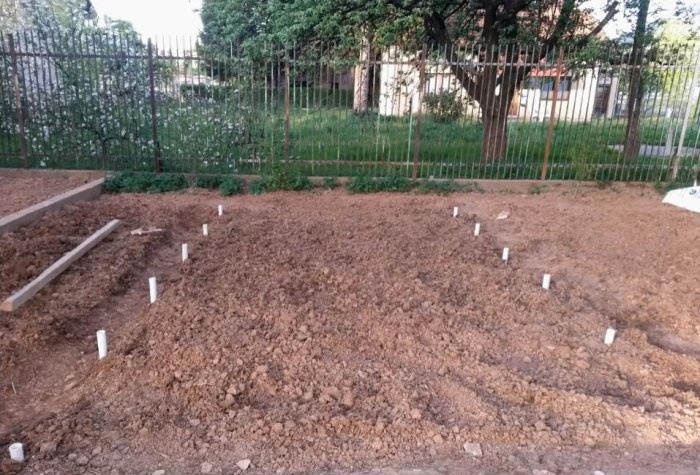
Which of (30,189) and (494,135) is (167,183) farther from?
(494,135)

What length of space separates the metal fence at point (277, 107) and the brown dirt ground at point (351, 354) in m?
2.82

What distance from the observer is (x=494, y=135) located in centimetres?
1053

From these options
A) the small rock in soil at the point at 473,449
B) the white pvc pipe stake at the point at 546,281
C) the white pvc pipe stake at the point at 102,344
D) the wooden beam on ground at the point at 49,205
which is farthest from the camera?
the wooden beam on ground at the point at 49,205

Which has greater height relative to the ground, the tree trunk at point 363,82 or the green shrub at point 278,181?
the tree trunk at point 363,82


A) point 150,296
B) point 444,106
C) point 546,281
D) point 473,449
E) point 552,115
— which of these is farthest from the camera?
point 444,106

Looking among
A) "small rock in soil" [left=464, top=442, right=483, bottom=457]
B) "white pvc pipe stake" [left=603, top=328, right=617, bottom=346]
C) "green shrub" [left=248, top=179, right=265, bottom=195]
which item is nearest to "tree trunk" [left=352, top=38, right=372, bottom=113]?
"green shrub" [left=248, top=179, right=265, bottom=195]

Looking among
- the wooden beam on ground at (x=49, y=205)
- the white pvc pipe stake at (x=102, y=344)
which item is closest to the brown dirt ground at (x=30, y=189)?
the wooden beam on ground at (x=49, y=205)

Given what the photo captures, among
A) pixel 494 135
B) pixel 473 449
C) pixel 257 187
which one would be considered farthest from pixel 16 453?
pixel 494 135

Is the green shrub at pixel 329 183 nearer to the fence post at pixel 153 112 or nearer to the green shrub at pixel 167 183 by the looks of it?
the green shrub at pixel 167 183

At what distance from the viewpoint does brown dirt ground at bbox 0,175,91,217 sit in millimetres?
7369

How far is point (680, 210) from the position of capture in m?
8.62

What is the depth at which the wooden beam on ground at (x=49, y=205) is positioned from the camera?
633 cm

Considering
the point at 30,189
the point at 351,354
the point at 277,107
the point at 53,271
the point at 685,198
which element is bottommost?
the point at 351,354

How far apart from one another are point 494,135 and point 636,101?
264 centimetres
